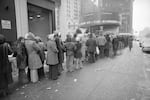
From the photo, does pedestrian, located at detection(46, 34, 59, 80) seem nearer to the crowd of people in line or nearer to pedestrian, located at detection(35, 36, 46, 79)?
the crowd of people in line

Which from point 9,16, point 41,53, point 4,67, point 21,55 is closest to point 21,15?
point 9,16

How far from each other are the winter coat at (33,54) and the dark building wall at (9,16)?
328 centimetres

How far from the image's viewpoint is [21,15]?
756cm

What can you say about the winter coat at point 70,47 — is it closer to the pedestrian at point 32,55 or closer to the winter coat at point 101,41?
the pedestrian at point 32,55

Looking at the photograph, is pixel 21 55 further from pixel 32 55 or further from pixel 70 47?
pixel 70 47

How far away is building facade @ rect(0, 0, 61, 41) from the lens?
6.68 m

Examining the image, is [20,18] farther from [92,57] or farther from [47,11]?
[92,57]

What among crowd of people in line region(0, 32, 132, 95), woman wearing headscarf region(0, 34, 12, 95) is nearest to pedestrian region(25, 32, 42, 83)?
crowd of people in line region(0, 32, 132, 95)

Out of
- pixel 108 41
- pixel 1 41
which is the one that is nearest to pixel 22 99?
pixel 1 41

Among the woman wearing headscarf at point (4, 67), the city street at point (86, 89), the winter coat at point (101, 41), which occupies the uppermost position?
the winter coat at point (101, 41)

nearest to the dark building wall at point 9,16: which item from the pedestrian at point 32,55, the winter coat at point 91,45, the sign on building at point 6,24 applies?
the sign on building at point 6,24

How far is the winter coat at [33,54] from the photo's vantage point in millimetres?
4266

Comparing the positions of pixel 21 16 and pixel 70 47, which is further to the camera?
pixel 21 16

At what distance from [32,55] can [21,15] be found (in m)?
4.34
